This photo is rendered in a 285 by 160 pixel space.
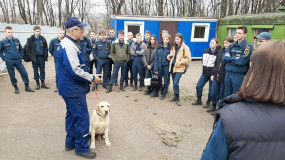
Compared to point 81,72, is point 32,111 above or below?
below

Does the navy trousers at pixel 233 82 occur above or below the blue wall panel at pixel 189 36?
below

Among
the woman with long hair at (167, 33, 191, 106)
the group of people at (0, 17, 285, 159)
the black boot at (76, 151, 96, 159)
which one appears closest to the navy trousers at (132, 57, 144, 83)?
the group of people at (0, 17, 285, 159)

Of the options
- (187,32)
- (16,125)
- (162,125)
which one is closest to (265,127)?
(162,125)

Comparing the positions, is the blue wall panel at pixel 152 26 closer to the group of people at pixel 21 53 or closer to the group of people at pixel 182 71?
the group of people at pixel 182 71

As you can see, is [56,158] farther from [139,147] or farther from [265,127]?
[265,127]

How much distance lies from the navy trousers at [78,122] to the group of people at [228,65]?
2.66 meters

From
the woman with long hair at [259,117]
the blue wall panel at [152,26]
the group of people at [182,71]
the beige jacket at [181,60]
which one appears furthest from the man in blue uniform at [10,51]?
the blue wall panel at [152,26]

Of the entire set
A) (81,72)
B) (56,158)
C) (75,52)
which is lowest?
(56,158)

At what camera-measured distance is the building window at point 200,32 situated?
46.5ft

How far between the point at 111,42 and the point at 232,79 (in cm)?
445

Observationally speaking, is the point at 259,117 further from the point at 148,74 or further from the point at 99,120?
the point at 148,74

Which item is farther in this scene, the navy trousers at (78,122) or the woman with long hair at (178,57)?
the woman with long hair at (178,57)

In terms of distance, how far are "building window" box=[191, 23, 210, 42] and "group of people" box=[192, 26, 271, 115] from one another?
8.80 metres

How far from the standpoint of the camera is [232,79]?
4840 millimetres
